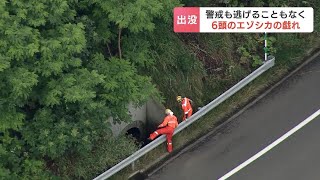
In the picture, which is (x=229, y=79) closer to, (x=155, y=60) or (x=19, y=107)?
(x=155, y=60)

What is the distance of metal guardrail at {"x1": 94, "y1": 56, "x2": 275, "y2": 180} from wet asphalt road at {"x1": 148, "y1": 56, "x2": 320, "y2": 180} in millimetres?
721

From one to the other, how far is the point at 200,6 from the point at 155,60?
249 cm

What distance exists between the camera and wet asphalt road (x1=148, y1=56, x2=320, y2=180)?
13453mm

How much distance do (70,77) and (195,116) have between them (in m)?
4.64

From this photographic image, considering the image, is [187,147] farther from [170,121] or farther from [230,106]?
[230,106]

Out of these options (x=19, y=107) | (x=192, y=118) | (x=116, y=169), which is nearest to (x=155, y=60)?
(x=192, y=118)

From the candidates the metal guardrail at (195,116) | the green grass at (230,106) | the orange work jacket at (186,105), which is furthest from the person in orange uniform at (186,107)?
the green grass at (230,106)

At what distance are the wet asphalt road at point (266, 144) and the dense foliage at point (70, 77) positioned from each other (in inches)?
81.2

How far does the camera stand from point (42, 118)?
39.3 ft

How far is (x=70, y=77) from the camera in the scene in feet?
38.1

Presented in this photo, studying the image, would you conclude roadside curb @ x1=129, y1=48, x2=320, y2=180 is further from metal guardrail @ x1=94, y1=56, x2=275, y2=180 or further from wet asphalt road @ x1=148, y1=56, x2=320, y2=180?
metal guardrail @ x1=94, y1=56, x2=275, y2=180

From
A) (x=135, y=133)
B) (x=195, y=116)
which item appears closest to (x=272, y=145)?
(x=195, y=116)

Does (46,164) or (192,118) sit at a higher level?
(192,118)

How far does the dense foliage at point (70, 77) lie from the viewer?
36.9 ft
